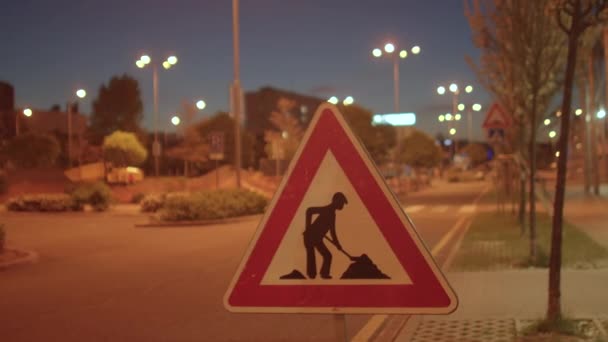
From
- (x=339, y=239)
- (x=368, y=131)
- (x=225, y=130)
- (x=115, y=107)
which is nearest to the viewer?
(x=339, y=239)

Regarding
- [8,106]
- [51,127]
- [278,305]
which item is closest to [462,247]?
[278,305]

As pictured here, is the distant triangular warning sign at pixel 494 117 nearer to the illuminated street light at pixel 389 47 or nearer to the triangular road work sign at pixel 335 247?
the triangular road work sign at pixel 335 247

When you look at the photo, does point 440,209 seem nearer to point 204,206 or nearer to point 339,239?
point 204,206

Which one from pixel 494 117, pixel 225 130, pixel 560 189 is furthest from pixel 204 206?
pixel 225 130

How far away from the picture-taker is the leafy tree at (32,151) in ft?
96.1

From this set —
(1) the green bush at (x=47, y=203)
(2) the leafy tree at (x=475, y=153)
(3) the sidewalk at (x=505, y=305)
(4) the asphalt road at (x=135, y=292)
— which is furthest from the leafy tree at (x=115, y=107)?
(3) the sidewalk at (x=505, y=305)

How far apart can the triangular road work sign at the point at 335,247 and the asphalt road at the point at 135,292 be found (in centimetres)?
415

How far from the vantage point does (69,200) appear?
3164 cm

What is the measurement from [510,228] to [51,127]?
34.6 m

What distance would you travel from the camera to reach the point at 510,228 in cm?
1994

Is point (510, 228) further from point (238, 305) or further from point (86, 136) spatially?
point (86, 136)

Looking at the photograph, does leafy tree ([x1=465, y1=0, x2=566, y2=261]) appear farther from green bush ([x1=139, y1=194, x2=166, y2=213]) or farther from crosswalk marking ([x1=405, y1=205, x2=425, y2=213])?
green bush ([x1=139, y1=194, x2=166, y2=213])

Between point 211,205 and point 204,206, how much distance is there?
0.91 feet

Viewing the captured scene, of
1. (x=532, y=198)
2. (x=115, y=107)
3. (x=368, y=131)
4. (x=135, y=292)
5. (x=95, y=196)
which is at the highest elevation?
(x=115, y=107)
